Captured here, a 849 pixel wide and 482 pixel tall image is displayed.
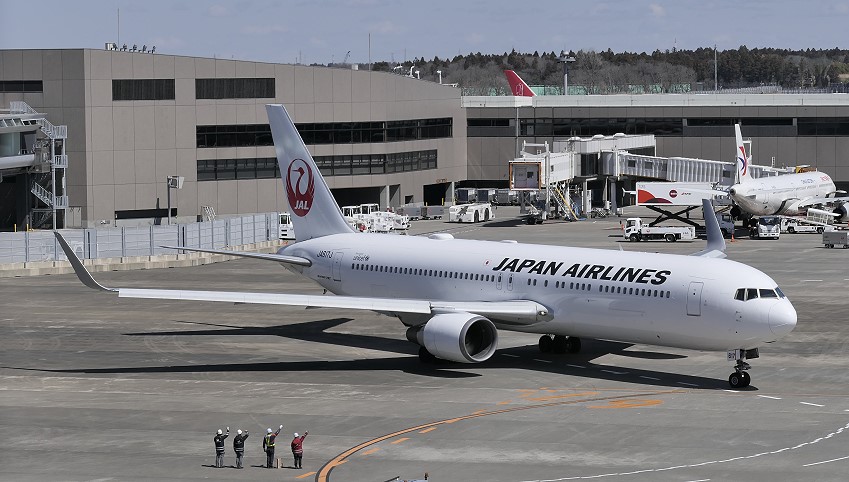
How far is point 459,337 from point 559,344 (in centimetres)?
627

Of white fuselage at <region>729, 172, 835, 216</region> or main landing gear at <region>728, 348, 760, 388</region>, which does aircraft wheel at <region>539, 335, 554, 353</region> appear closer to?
main landing gear at <region>728, 348, 760, 388</region>

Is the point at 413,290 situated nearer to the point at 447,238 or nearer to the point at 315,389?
the point at 447,238

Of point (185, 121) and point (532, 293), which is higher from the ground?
point (185, 121)

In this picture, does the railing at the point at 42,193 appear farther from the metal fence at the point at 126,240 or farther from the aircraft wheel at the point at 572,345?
the aircraft wheel at the point at 572,345

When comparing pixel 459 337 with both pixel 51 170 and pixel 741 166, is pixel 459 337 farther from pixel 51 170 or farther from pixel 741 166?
pixel 741 166

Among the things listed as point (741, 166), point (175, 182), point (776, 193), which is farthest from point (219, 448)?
point (741, 166)

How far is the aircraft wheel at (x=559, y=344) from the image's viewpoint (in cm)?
5017

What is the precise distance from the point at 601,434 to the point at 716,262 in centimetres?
1036

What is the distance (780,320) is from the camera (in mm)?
41938

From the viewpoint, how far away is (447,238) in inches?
2159

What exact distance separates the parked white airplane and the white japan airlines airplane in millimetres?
50937

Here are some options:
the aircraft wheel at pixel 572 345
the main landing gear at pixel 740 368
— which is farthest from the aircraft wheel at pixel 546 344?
the main landing gear at pixel 740 368

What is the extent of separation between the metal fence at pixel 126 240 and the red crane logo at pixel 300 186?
90.2ft

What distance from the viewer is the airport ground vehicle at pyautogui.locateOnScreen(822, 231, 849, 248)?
306 ft
